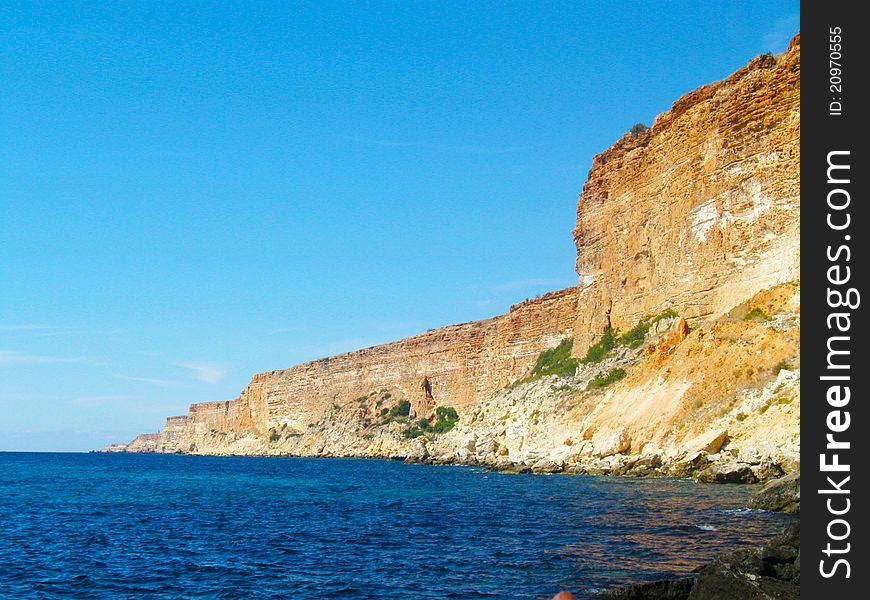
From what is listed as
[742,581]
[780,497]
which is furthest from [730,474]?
[742,581]

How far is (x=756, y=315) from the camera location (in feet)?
138

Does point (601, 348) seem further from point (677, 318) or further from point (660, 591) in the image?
point (660, 591)

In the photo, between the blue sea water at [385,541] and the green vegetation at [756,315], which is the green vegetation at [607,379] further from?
the blue sea water at [385,541]

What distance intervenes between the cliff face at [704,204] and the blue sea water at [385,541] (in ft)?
64.1

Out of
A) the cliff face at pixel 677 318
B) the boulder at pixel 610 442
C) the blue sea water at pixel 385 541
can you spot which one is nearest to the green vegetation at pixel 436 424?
the cliff face at pixel 677 318

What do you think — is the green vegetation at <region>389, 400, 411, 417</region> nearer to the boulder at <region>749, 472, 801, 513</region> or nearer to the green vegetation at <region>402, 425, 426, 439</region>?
the green vegetation at <region>402, 425, 426, 439</region>

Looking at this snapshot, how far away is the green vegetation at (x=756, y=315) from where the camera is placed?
41.4 metres

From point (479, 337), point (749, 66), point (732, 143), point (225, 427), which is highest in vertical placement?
point (749, 66)

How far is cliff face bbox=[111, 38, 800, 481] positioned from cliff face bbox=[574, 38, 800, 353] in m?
0.12

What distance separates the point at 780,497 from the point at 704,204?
107 ft
